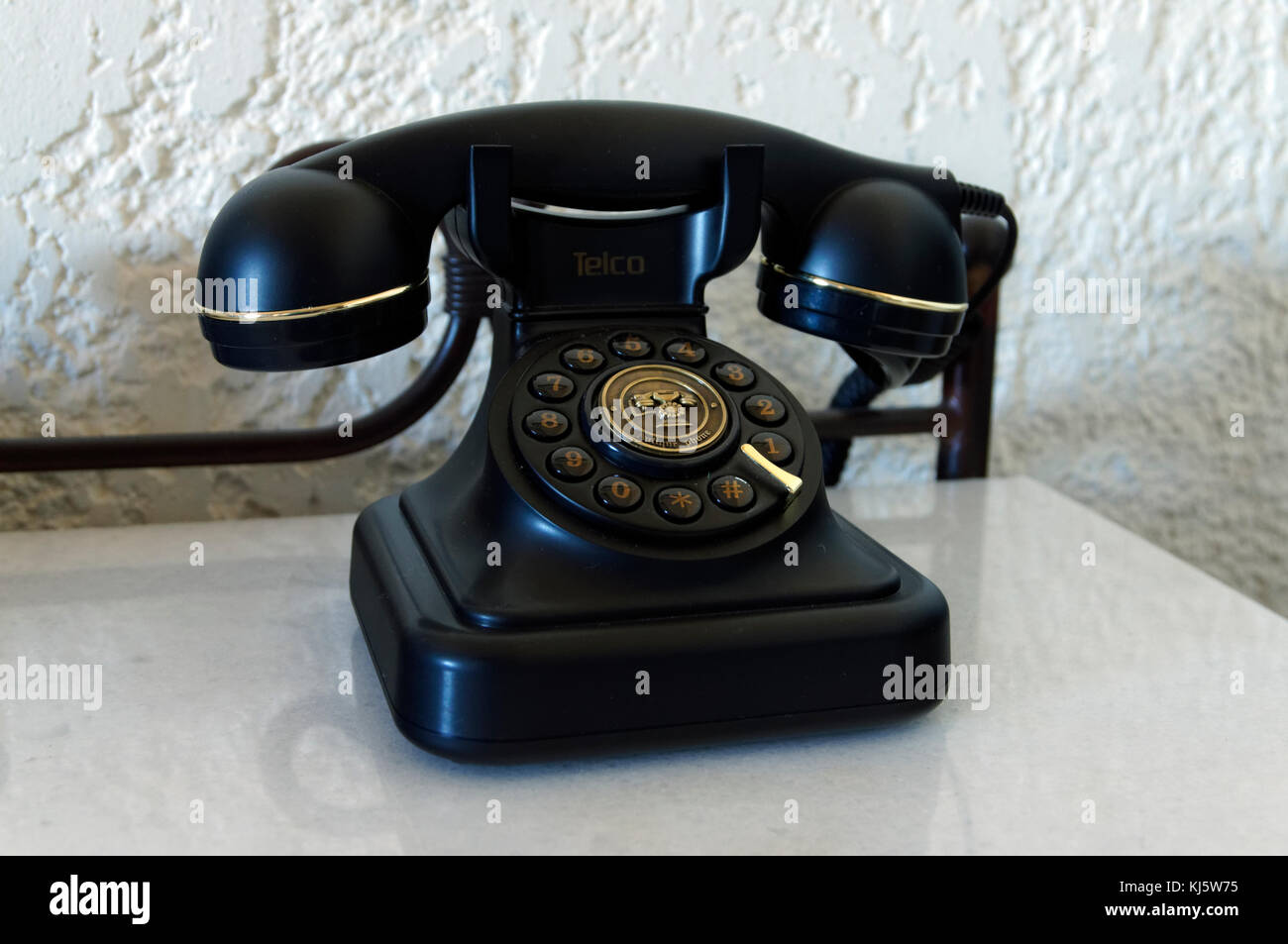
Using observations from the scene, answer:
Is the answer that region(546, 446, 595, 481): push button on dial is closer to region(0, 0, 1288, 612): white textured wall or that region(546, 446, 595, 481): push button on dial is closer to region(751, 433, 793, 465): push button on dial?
region(751, 433, 793, 465): push button on dial

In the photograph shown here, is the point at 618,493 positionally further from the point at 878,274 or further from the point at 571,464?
the point at 878,274

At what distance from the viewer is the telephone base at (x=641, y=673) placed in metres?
0.59

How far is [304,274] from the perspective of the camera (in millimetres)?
644

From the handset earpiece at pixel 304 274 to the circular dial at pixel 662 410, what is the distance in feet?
0.42

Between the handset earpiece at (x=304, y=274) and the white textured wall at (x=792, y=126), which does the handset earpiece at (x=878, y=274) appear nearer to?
the handset earpiece at (x=304, y=274)

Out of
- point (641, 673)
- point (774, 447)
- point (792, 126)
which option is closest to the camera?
point (641, 673)

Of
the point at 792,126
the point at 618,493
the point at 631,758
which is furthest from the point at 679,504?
the point at 792,126

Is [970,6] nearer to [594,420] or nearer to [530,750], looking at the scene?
[594,420]

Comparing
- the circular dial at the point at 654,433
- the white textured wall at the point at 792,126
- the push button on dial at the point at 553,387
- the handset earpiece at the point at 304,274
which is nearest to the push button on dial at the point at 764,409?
the circular dial at the point at 654,433

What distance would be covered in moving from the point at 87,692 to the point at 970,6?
3.00 feet

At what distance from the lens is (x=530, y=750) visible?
1.95 feet

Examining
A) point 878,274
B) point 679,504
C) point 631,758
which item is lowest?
point 631,758

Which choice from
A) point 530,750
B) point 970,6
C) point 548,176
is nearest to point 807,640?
point 530,750

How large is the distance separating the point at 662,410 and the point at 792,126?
1.64ft
